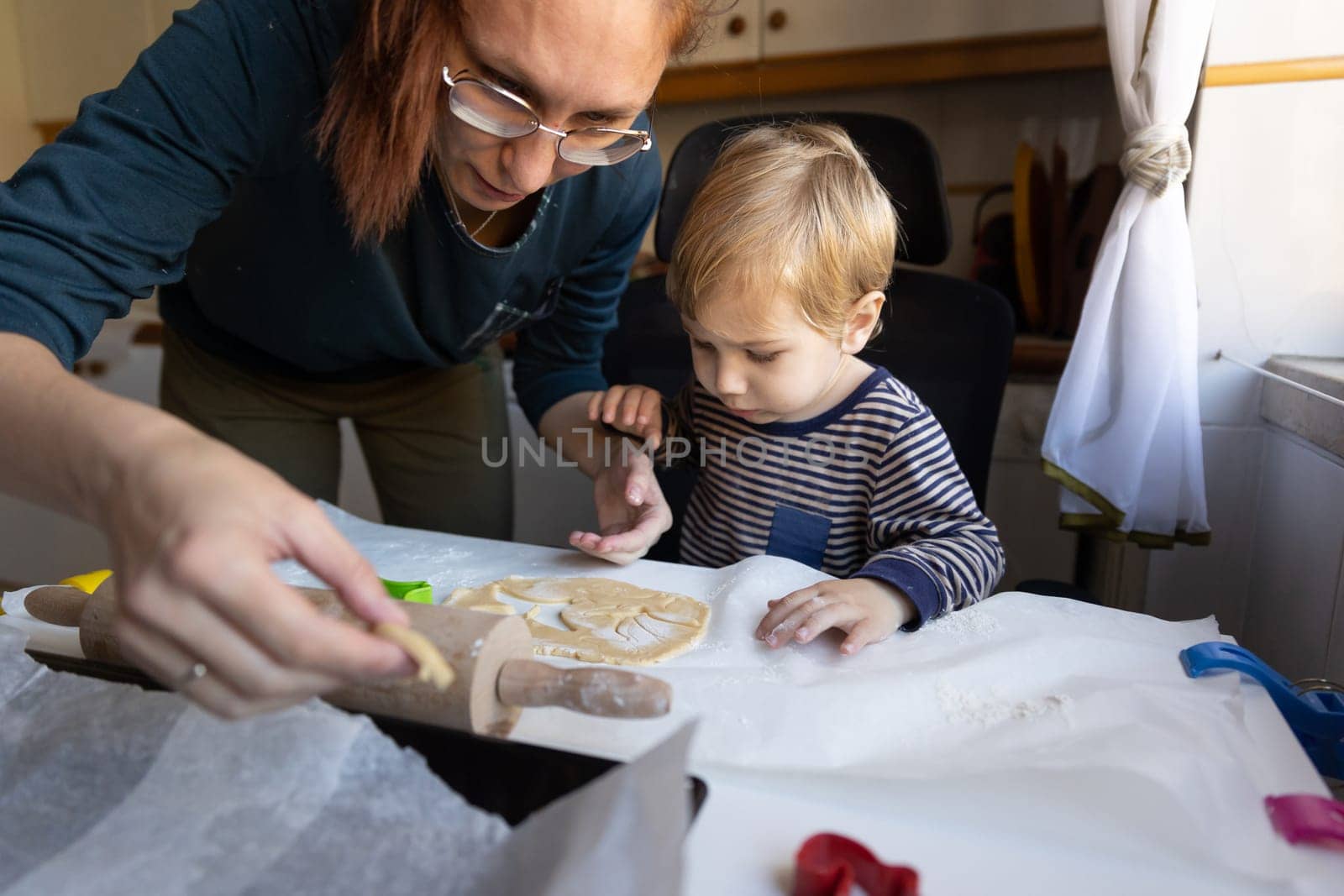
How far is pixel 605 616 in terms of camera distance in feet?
2.72

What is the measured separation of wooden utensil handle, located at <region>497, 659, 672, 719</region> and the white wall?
92cm

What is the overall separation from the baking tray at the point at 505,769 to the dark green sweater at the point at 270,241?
420mm

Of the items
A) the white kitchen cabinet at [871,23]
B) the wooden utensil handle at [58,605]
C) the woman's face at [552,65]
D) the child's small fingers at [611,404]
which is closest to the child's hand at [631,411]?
the child's small fingers at [611,404]

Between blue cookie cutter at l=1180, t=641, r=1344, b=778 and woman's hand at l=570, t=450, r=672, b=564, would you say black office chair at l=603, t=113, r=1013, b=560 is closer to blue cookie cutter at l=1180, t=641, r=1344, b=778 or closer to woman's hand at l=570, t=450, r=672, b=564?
woman's hand at l=570, t=450, r=672, b=564

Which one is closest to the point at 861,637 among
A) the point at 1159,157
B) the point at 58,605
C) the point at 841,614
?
the point at 841,614

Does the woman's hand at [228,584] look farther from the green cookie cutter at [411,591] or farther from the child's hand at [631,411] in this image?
the child's hand at [631,411]

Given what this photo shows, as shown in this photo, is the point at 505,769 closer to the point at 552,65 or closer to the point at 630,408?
the point at 552,65

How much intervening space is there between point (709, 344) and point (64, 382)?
0.63 meters

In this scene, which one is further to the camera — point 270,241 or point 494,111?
point 270,241

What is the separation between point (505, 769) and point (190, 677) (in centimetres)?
17

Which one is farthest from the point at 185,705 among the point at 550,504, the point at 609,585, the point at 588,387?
the point at 550,504

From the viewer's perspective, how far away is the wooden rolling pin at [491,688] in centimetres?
50

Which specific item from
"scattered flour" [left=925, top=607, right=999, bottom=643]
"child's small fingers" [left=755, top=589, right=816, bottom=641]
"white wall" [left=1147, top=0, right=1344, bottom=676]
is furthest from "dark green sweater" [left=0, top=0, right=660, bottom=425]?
"white wall" [left=1147, top=0, right=1344, bottom=676]

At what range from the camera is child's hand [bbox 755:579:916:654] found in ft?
2.46
